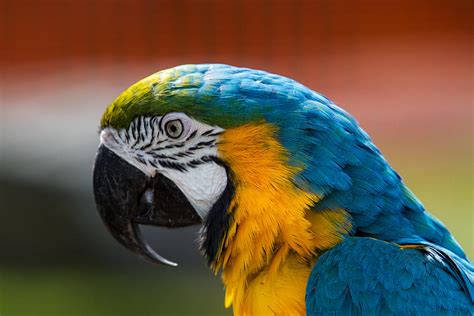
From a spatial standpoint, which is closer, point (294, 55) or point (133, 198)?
point (133, 198)

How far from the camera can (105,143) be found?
1.77m

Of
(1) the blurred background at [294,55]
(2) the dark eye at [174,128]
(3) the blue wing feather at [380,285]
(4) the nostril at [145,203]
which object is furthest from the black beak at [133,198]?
(1) the blurred background at [294,55]

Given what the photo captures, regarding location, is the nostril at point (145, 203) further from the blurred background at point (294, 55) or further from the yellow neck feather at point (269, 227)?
the blurred background at point (294, 55)

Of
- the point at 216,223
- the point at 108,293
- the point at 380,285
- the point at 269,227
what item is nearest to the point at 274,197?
the point at 269,227

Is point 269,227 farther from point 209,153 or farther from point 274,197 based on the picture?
point 209,153

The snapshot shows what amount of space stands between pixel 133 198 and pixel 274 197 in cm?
37

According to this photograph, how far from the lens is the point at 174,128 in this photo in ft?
5.56

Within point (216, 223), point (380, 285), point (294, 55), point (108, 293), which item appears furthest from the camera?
point (294, 55)

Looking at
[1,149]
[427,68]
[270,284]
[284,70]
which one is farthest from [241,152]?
[427,68]

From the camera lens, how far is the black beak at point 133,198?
68.8 inches

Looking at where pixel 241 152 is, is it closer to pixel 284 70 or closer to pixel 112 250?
pixel 112 250

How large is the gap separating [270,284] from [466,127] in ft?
18.8

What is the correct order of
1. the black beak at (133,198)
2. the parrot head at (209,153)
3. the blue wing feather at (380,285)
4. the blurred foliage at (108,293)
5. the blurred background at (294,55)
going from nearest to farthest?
the blue wing feather at (380,285) < the parrot head at (209,153) < the black beak at (133,198) < the blurred foliage at (108,293) < the blurred background at (294,55)

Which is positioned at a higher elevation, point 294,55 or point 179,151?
point 179,151
